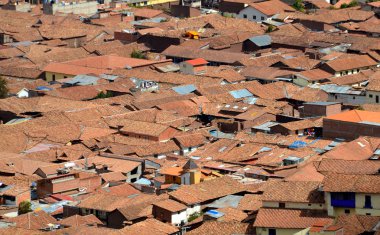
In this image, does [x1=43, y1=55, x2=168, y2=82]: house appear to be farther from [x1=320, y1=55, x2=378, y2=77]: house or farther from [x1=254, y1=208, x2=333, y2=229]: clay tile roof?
[x1=254, y1=208, x2=333, y2=229]: clay tile roof

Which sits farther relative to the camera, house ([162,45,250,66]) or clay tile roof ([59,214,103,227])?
house ([162,45,250,66])

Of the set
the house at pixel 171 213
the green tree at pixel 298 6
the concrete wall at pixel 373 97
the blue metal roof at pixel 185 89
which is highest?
the house at pixel 171 213

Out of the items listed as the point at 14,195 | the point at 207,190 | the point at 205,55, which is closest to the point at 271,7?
the point at 205,55

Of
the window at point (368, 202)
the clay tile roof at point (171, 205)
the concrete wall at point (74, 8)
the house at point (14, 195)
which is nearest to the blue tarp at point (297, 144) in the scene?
the clay tile roof at point (171, 205)

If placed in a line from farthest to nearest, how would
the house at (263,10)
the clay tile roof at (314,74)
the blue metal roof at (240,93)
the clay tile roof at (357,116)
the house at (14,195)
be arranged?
the house at (263,10), the clay tile roof at (314,74), the blue metal roof at (240,93), the clay tile roof at (357,116), the house at (14,195)

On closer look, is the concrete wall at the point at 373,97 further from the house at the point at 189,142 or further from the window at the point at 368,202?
the window at the point at 368,202

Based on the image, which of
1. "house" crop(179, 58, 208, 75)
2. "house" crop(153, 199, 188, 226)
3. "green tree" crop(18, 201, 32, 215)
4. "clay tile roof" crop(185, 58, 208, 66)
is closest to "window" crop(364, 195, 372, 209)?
"house" crop(153, 199, 188, 226)
